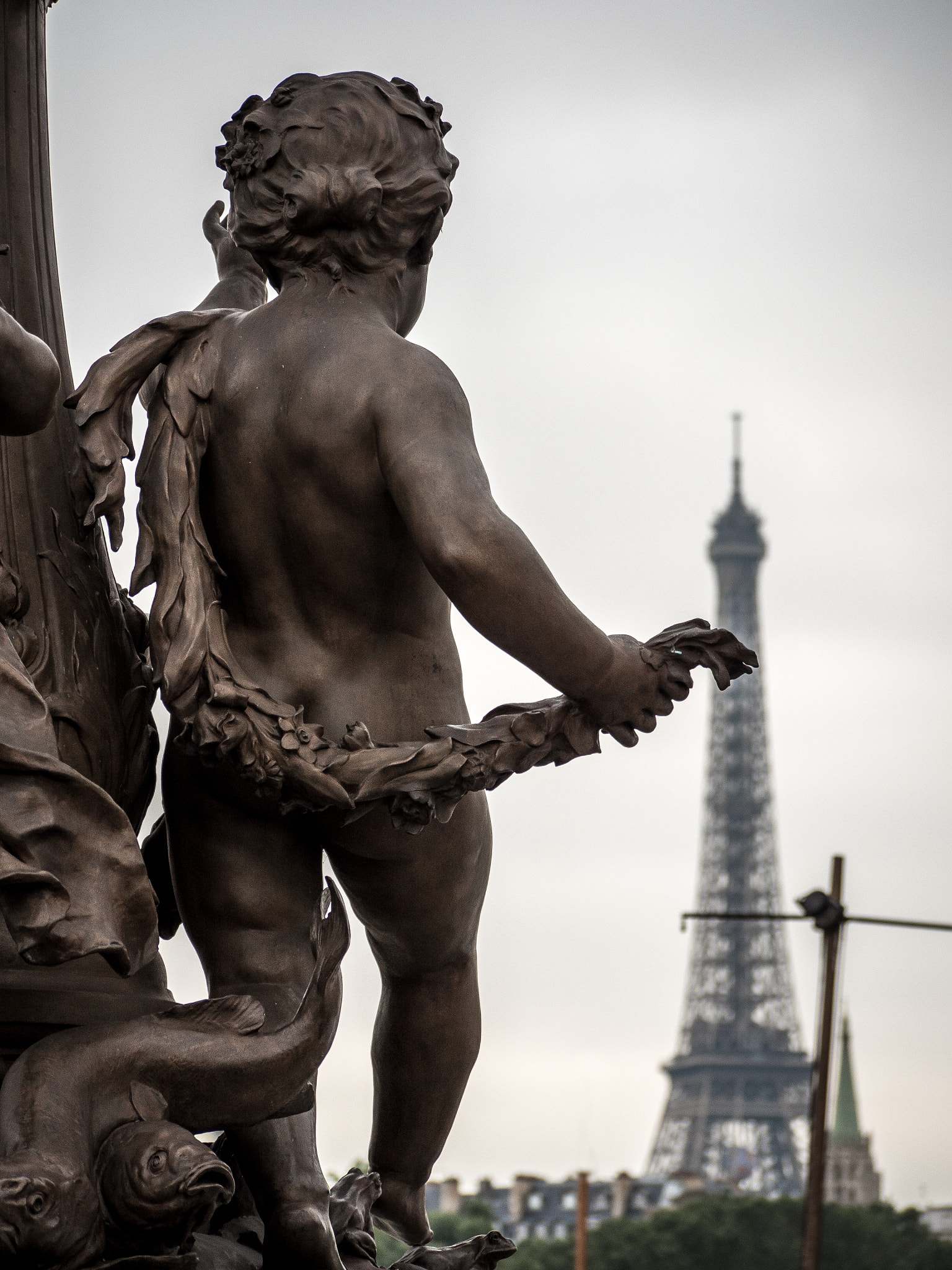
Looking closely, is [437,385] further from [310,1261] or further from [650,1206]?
[650,1206]

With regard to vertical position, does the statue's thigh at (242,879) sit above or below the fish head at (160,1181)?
above

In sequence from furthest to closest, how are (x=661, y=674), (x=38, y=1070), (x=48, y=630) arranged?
(x=48, y=630) → (x=661, y=674) → (x=38, y=1070)

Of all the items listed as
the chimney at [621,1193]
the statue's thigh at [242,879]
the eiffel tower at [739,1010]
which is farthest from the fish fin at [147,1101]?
the eiffel tower at [739,1010]

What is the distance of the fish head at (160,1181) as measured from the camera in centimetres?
314

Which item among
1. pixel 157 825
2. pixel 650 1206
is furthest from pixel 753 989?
pixel 157 825

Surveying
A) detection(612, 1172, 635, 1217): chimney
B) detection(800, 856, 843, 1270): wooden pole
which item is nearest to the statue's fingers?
detection(800, 856, 843, 1270): wooden pole

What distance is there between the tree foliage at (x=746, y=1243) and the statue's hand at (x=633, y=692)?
97.9 feet

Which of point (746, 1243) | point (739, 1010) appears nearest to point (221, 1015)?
point (746, 1243)

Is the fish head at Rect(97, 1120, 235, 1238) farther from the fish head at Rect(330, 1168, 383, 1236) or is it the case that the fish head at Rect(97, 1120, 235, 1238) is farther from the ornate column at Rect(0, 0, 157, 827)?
the ornate column at Rect(0, 0, 157, 827)

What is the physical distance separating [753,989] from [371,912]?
177 feet

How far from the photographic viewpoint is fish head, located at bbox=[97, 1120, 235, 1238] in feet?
10.3

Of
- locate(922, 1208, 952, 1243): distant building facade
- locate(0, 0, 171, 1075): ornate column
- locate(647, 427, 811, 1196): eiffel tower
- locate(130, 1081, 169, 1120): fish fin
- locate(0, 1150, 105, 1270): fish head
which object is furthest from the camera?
locate(647, 427, 811, 1196): eiffel tower

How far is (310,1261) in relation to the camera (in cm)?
359

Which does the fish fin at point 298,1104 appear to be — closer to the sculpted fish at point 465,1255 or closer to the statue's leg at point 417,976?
the statue's leg at point 417,976
